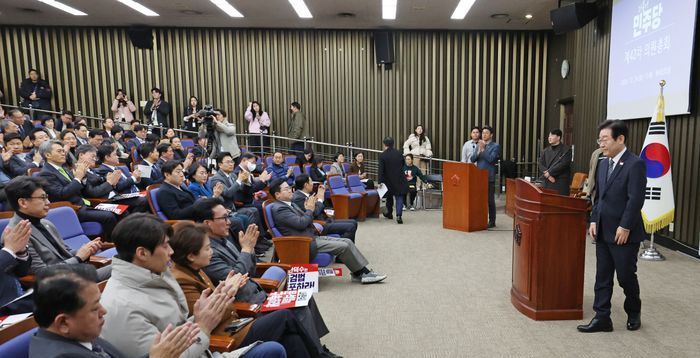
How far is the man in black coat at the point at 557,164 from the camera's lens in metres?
5.50

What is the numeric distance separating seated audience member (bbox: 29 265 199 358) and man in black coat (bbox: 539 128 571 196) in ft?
17.9

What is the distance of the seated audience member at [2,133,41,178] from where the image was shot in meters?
4.40

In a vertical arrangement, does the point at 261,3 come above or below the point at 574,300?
above

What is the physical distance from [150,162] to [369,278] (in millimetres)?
3153

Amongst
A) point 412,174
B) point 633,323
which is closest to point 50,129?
point 412,174

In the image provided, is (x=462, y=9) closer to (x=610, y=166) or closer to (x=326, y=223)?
(x=326, y=223)

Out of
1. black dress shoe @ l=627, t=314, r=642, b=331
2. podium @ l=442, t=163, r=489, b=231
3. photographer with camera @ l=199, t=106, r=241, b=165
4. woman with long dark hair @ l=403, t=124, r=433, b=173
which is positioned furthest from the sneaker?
woman with long dark hair @ l=403, t=124, r=433, b=173

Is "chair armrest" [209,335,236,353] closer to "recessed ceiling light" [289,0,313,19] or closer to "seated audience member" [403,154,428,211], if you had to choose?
"seated audience member" [403,154,428,211]

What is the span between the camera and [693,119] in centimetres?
467

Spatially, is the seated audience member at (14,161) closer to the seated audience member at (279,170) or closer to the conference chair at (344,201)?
the seated audience member at (279,170)

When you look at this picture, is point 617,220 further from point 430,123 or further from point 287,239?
point 430,123

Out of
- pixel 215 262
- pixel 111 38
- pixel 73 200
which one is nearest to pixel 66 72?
pixel 111 38

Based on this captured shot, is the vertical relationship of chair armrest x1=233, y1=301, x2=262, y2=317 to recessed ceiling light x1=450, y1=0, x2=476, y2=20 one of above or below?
below

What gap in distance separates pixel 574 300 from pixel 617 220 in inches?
26.5
